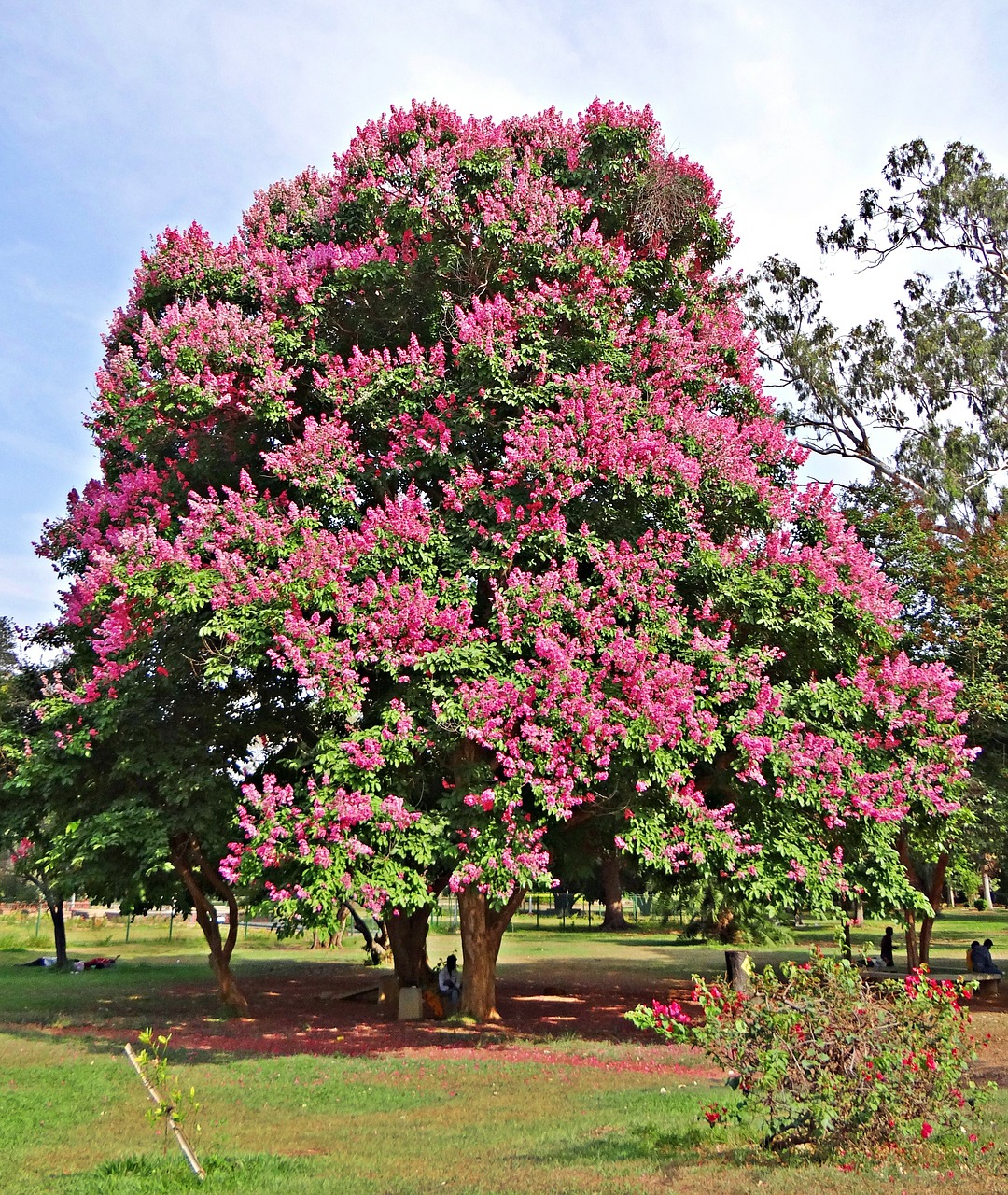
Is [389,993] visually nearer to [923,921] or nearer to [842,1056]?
[923,921]

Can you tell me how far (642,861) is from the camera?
1538 cm

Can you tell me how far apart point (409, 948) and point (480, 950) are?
266cm

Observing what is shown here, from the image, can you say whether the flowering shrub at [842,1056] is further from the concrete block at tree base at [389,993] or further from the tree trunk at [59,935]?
the tree trunk at [59,935]

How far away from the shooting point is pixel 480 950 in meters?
18.8

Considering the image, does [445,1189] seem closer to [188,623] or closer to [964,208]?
[188,623]

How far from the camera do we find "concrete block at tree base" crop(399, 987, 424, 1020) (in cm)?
1947

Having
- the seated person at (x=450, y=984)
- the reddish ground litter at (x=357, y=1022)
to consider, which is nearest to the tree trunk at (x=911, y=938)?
the reddish ground litter at (x=357, y=1022)

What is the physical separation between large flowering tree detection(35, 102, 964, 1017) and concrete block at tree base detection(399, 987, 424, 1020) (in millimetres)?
1475

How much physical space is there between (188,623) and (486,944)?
27.2 ft

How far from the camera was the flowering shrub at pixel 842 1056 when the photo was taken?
7453 millimetres

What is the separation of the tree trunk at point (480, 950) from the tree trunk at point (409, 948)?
1915 mm

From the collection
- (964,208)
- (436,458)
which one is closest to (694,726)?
(436,458)

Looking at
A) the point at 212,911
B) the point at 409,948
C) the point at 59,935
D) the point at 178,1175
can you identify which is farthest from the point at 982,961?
the point at 59,935

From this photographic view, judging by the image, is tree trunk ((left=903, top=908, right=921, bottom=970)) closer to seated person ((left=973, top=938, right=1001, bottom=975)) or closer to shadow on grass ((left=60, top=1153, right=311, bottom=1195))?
seated person ((left=973, top=938, right=1001, bottom=975))
